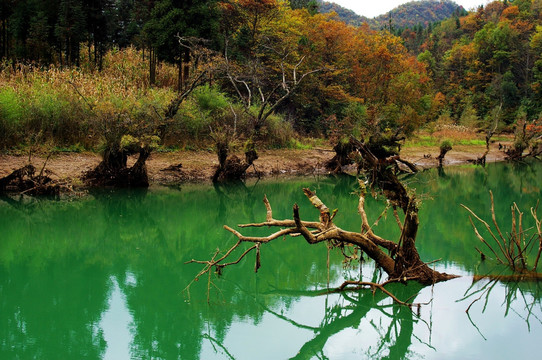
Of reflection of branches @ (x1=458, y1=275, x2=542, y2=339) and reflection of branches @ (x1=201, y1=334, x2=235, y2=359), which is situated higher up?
reflection of branches @ (x1=458, y1=275, x2=542, y2=339)

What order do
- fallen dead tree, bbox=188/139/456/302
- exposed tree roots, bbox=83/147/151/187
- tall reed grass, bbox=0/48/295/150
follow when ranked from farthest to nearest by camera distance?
tall reed grass, bbox=0/48/295/150 < exposed tree roots, bbox=83/147/151/187 < fallen dead tree, bbox=188/139/456/302

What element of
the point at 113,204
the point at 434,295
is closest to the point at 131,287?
the point at 434,295

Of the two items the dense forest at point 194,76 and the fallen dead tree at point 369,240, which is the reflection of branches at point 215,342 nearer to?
the fallen dead tree at point 369,240

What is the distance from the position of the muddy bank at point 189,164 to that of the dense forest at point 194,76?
0.82 meters

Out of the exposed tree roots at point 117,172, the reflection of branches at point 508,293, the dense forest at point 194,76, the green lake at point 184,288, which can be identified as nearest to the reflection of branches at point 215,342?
the green lake at point 184,288

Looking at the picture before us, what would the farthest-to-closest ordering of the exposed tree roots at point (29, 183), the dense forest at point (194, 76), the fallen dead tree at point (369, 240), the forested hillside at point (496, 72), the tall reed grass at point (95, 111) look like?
the forested hillside at point (496, 72) → the dense forest at point (194, 76) → the tall reed grass at point (95, 111) → the exposed tree roots at point (29, 183) → the fallen dead tree at point (369, 240)

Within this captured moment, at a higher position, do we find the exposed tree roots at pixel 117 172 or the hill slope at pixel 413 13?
the hill slope at pixel 413 13

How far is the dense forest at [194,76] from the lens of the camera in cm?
1570

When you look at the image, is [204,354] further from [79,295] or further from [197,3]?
[197,3]

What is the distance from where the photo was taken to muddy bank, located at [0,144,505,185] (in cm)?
1417

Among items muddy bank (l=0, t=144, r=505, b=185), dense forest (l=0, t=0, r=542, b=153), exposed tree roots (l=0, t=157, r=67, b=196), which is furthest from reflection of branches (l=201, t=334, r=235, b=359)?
muddy bank (l=0, t=144, r=505, b=185)

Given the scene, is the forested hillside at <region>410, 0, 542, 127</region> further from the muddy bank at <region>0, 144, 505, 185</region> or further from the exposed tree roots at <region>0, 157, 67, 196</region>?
the exposed tree roots at <region>0, 157, 67, 196</region>

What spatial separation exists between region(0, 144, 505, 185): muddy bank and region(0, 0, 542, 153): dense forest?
823mm

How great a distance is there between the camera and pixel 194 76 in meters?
18.6
